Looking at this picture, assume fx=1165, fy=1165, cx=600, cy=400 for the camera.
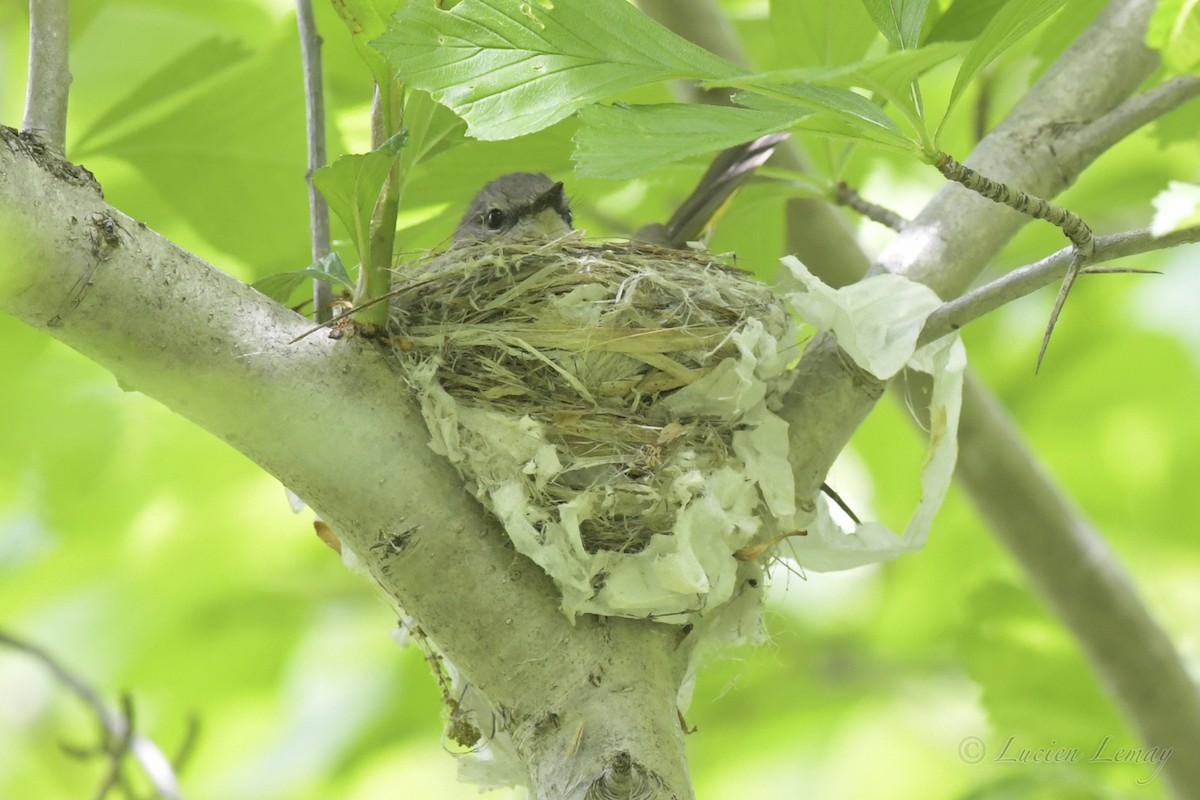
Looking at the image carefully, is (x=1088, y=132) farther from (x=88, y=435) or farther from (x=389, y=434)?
(x=88, y=435)

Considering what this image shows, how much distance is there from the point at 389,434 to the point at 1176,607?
10.0 feet

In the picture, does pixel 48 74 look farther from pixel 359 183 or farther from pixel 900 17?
pixel 900 17

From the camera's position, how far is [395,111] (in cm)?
158

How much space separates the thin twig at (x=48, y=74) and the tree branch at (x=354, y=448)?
4.5 inches

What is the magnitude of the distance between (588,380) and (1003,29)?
884 millimetres

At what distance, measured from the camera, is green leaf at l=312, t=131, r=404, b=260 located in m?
1.44

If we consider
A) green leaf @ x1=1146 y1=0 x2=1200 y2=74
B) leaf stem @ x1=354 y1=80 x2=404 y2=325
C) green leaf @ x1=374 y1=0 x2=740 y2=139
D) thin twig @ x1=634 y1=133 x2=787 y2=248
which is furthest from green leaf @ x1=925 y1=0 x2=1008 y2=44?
leaf stem @ x1=354 y1=80 x2=404 y2=325

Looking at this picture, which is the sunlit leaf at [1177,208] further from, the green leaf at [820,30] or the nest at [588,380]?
the green leaf at [820,30]

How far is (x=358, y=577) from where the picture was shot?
3.38 metres

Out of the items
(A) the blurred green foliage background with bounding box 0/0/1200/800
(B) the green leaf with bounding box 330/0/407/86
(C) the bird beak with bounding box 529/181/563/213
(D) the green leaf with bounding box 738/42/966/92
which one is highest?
(B) the green leaf with bounding box 330/0/407/86

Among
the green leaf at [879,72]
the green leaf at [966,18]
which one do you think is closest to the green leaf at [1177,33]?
the green leaf at [879,72]

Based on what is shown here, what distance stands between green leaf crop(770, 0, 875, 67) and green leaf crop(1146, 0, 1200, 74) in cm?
109

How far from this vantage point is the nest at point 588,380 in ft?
5.59

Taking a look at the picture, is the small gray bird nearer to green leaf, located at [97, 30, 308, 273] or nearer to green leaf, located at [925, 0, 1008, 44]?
green leaf, located at [97, 30, 308, 273]
